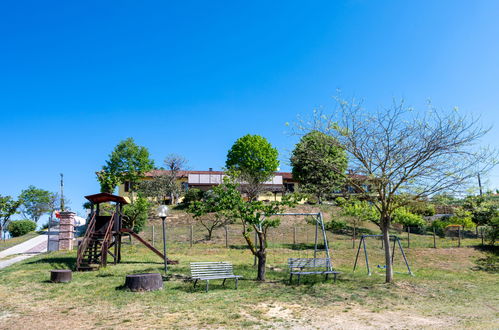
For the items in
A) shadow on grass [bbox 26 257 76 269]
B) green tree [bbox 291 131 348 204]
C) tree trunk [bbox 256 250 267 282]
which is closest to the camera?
tree trunk [bbox 256 250 267 282]

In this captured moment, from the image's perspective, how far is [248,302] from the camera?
409 inches

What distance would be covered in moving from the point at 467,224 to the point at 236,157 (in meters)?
31.5

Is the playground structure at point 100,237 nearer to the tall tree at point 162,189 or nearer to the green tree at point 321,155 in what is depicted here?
Answer: the green tree at point 321,155

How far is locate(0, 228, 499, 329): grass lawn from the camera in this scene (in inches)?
339

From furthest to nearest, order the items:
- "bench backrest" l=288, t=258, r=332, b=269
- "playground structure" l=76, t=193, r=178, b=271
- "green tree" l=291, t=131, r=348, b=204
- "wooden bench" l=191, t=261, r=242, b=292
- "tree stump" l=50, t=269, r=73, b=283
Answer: "playground structure" l=76, t=193, r=178, b=271 → "green tree" l=291, t=131, r=348, b=204 → "bench backrest" l=288, t=258, r=332, b=269 → "tree stump" l=50, t=269, r=73, b=283 → "wooden bench" l=191, t=261, r=242, b=292

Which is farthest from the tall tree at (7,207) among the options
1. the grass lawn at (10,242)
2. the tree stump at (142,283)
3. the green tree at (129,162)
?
the tree stump at (142,283)

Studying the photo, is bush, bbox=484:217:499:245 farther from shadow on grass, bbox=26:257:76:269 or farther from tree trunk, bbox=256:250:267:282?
shadow on grass, bbox=26:257:76:269

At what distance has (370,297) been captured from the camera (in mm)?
11500

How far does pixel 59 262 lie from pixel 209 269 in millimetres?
9632

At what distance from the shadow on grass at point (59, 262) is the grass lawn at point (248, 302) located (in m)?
0.13

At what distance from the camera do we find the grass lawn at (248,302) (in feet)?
28.3

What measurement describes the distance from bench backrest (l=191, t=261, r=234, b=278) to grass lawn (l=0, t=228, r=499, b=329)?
50cm

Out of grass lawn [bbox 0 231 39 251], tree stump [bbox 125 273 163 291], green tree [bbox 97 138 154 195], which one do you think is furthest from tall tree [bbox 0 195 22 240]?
tree stump [bbox 125 273 163 291]

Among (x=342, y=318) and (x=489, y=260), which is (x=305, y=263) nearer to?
(x=342, y=318)
